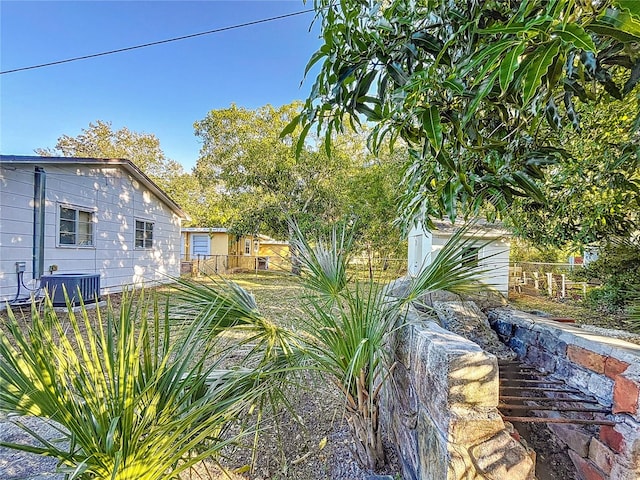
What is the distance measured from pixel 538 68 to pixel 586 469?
2.23 meters

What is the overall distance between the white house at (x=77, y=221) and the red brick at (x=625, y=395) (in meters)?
4.91

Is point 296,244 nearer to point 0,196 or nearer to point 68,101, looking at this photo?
point 0,196

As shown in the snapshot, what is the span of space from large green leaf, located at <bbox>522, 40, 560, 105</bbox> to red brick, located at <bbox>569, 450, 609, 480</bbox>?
2.05 meters

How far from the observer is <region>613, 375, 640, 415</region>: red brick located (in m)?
1.55

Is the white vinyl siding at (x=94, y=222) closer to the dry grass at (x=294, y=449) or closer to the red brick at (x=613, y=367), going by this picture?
the dry grass at (x=294, y=449)

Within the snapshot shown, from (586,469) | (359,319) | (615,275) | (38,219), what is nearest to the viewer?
(586,469)

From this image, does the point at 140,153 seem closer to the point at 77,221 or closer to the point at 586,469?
the point at 77,221

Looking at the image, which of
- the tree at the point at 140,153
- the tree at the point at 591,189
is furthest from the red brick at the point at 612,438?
the tree at the point at 140,153

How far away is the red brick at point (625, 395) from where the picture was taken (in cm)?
155

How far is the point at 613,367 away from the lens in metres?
1.76

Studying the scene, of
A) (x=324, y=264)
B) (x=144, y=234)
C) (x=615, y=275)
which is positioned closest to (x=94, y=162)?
(x=144, y=234)

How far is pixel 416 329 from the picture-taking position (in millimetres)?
2018

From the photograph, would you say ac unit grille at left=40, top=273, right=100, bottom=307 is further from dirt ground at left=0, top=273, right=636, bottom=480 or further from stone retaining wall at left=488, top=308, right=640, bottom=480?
stone retaining wall at left=488, top=308, right=640, bottom=480

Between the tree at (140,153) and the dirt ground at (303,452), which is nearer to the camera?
the dirt ground at (303,452)
